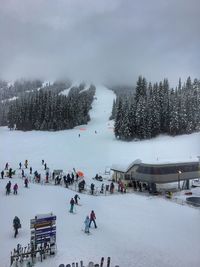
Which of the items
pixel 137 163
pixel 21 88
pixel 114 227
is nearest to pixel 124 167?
pixel 137 163

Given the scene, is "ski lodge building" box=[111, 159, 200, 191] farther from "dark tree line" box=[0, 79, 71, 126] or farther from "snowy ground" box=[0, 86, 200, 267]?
"dark tree line" box=[0, 79, 71, 126]

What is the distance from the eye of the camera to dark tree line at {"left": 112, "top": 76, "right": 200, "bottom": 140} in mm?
48312

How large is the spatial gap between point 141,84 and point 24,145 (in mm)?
26571

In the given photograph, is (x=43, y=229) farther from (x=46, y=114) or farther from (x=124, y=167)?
(x=46, y=114)

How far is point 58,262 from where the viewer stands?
1045 centimetres

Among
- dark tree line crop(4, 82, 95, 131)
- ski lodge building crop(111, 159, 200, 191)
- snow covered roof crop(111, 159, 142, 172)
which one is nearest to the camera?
Result: ski lodge building crop(111, 159, 200, 191)

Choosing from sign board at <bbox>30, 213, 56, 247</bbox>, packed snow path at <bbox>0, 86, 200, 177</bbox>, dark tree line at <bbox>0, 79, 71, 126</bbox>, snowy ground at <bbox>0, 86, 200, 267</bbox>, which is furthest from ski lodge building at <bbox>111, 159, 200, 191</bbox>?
dark tree line at <bbox>0, 79, 71, 126</bbox>

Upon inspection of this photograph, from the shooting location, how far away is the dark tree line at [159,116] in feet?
159

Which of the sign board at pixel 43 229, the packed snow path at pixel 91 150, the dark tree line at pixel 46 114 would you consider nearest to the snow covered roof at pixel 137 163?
the packed snow path at pixel 91 150

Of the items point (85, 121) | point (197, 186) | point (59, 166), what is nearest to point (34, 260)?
point (197, 186)

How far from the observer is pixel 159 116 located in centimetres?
5059

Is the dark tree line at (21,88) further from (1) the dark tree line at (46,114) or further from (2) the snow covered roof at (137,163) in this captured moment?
(2) the snow covered roof at (137,163)

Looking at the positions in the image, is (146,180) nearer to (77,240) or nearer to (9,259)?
(77,240)

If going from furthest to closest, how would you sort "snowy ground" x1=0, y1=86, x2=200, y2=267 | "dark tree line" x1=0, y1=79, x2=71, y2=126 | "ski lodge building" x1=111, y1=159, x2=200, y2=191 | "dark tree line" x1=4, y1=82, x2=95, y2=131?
"dark tree line" x1=0, y1=79, x2=71, y2=126
"dark tree line" x1=4, y1=82, x2=95, y2=131
"ski lodge building" x1=111, y1=159, x2=200, y2=191
"snowy ground" x1=0, y1=86, x2=200, y2=267
